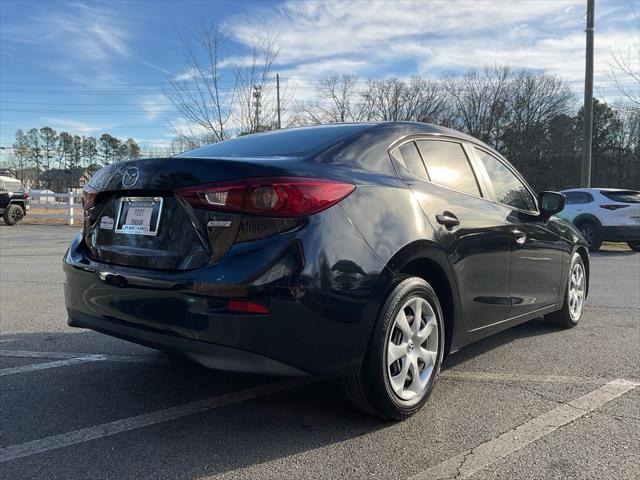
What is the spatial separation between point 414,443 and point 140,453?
1.29 meters

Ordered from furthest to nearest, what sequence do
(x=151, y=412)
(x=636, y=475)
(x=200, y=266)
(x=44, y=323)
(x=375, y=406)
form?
(x=44, y=323) → (x=151, y=412) → (x=375, y=406) → (x=200, y=266) → (x=636, y=475)

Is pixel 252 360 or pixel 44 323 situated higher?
pixel 252 360

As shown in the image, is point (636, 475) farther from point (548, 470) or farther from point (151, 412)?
point (151, 412)

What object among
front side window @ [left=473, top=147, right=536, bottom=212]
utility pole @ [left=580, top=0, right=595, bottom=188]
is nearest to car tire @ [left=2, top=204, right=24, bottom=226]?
utility pole @ [left=580, top=0, right=595, bottom=188]

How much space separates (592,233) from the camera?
1348cm

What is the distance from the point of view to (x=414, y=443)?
2.59m

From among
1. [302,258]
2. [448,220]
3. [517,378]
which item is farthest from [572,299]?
[302,258]

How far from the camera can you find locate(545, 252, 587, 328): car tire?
4.79 m

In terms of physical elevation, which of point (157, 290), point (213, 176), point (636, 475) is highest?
point (213, 176)

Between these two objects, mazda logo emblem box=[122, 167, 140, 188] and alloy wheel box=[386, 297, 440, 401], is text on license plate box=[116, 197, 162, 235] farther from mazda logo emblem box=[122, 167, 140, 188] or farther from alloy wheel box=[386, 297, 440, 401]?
alloy wheel box=[386, 297, 440, 401]

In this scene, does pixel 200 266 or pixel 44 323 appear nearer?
pixel 200 266

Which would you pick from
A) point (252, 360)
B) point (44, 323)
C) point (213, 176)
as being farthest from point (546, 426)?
point (44, 323)

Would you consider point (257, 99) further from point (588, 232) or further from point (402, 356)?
point (402, 356)

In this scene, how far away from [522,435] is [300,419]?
1146mm
